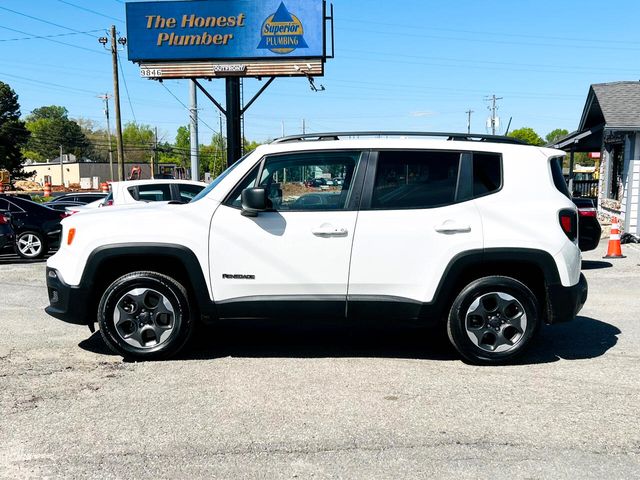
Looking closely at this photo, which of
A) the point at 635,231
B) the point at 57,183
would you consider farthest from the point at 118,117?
the point at 57,183

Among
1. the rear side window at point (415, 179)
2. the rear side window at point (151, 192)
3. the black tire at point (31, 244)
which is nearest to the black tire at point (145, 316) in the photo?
the rear side window at point (415, 179)

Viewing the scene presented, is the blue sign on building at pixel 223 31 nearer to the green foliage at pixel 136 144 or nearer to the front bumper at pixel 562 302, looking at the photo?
the front bumper at pixel 562 302

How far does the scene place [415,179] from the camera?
210 inches

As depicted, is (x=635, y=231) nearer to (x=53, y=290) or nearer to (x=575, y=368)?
(x=575, y=368)

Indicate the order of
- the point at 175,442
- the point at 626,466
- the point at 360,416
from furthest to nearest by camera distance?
the point at 360,416 → the point at 175,442 → the point at 626,466

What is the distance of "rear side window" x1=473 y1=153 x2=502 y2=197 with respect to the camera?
17.5 ft

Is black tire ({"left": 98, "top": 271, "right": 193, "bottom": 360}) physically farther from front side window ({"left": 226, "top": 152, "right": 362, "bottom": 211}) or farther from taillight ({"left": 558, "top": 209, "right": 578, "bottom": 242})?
taillight ({"left": 558, "top": 209, "right": 578, "bottom": 242})

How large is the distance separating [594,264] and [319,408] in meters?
9.00

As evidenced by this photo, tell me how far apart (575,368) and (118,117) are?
3550 cm

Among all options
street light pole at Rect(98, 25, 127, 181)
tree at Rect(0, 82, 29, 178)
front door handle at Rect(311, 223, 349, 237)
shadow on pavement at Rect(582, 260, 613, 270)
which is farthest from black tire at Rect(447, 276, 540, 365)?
tree at Rect(0, 82, 29, 178)

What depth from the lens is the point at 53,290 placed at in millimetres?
5477

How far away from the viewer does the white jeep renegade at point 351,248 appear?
5.21 m

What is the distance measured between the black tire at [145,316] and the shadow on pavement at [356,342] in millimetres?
287

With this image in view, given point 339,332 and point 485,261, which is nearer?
point 485,261
